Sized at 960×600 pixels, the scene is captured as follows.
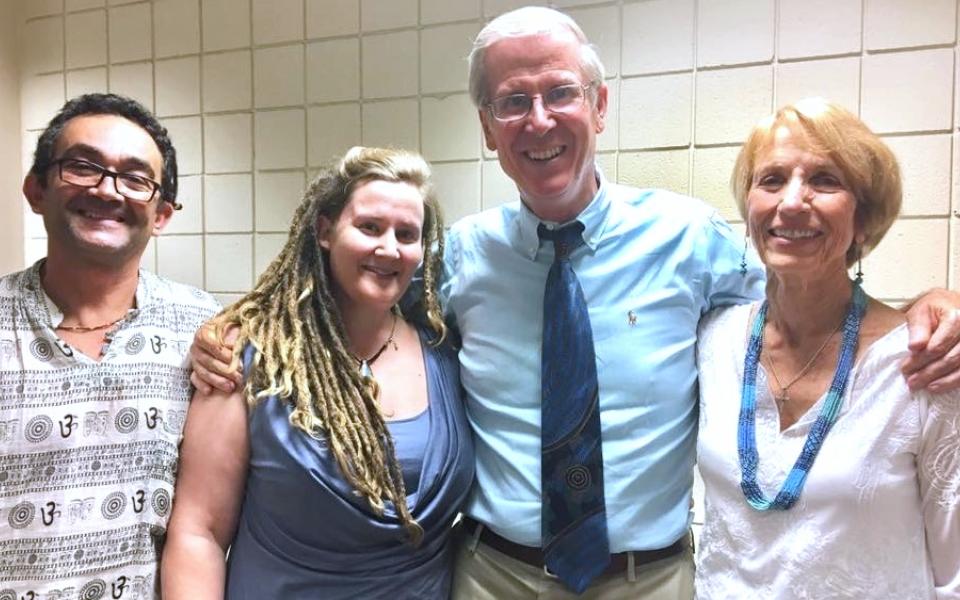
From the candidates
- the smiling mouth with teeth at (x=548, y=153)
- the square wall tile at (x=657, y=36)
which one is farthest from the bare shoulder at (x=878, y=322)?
the square wall tile at (x=657, y=36)

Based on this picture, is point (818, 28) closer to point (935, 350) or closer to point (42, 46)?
point (935, 350)

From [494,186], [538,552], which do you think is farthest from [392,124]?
[538,552]

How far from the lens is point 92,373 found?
4.09 ft

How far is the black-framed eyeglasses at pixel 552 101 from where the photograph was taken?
1.36m

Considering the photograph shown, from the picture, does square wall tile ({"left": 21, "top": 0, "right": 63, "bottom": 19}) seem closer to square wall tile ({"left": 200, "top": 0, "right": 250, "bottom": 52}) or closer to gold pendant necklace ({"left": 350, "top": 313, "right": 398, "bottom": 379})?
square wall tile ({"left": 200, "top": 0, "right": 250, "bottom": 52})

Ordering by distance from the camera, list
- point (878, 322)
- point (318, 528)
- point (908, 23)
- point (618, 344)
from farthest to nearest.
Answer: point (908, 23) < point (618, 344) < point (318, 528) < point (878, 322)

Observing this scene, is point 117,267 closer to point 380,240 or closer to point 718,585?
point 380,240

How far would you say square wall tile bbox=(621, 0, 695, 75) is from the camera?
1845 millimetres

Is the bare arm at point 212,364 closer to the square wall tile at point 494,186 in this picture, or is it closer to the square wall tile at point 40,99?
the square wall tile at point 494,186

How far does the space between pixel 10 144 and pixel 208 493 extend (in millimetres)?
1965

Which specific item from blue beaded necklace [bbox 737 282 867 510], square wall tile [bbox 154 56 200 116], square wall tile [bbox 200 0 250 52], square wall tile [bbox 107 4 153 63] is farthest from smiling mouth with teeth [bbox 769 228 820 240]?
square wall tile [bbox 107 4 153 63]

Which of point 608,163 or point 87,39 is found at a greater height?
point 87,39

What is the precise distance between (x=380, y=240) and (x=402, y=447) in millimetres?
379

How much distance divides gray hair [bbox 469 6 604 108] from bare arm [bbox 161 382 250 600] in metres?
0.77
